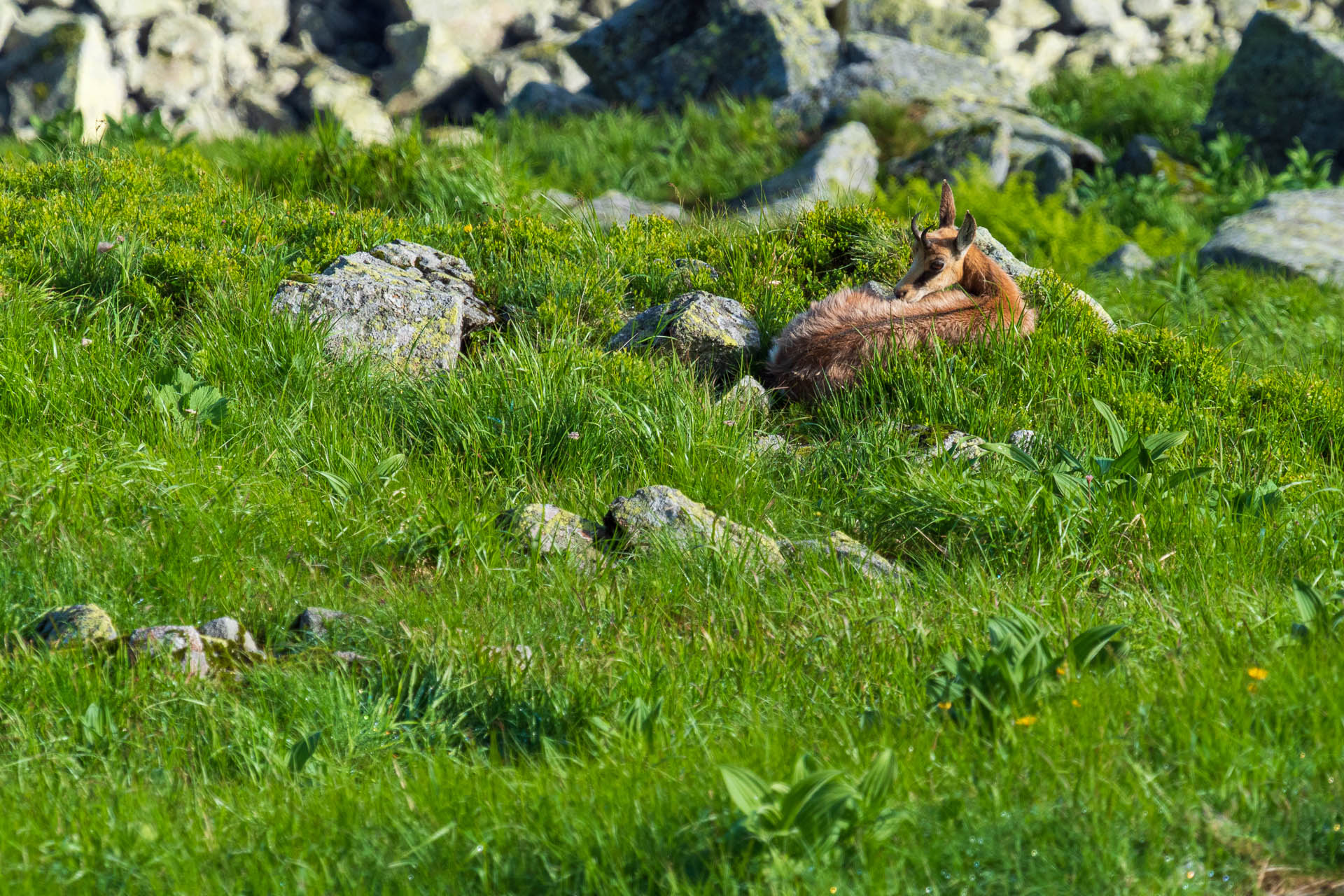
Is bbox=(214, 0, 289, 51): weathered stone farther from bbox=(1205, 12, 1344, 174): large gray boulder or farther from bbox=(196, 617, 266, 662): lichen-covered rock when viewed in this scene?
bbox=(196, 617, 266, 662): lichen-covered rock

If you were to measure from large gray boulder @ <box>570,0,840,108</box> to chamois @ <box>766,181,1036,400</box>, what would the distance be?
9.13 metres

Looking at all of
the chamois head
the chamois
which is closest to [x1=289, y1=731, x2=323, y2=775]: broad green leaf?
the chamois

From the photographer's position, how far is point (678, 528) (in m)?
4.36

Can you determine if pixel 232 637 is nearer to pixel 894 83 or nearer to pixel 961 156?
pixel 961 156

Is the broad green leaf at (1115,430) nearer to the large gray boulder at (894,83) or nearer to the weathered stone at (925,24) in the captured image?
the large gray boulder at (894,83)

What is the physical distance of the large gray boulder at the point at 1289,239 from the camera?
9.95 m

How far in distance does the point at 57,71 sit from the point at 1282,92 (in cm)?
2150

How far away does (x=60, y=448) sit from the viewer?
4500 millimetres

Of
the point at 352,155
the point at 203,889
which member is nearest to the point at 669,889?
the point at 203,889

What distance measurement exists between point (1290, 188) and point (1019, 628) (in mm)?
12113

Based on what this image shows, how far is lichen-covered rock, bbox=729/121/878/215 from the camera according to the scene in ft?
37.2

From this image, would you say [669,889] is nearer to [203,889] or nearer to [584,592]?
[203,889]

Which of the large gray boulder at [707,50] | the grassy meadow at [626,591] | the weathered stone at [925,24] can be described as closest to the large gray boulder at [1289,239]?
→ the grassy meadow at [626,591]

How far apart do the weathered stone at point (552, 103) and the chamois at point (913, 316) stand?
10.3m
